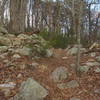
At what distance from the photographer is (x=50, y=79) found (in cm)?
377

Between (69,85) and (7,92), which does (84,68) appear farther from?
(7,92)

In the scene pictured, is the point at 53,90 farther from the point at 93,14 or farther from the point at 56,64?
the point at 93,14

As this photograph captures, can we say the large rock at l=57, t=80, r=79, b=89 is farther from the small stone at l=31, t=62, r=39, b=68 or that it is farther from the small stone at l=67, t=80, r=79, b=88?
the small stone at l=31, t=62, r=39, b=68

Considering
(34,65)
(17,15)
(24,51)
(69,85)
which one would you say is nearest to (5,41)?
(24,51)

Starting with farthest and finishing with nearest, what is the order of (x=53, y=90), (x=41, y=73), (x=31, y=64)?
(x=31, y=64), (x=41, y=73), (x=53, y=90)

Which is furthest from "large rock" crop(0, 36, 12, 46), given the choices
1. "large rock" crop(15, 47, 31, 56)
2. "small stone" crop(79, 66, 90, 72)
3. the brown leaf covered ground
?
"small stone" crop(79, 66, 90, 72)

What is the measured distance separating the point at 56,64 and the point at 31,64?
24.3 inches

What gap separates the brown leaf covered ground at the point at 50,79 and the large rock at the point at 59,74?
9 centimetres

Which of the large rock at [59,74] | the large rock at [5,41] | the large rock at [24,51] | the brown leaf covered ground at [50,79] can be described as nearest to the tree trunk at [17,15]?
the large rock at [5,41]

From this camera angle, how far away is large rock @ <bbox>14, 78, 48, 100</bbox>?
316cm

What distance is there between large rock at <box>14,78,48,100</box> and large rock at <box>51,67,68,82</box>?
1.58 feet

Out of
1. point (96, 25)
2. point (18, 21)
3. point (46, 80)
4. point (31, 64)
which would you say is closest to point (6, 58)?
point (31, 64)

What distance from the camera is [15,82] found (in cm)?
367

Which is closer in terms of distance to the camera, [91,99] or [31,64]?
[91,99]
